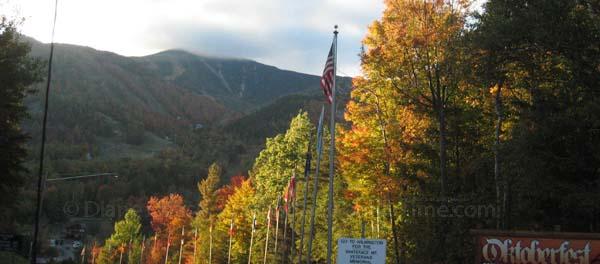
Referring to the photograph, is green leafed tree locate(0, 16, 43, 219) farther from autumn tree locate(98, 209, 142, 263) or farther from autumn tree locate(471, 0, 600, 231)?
autumn tree locate(98, 209, 142, 263)

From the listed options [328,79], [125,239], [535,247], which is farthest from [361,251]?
[125,239]

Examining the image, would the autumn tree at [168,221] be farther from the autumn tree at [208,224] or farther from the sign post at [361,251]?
the sign post at [361,251]

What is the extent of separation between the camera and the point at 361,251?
60.5 ft

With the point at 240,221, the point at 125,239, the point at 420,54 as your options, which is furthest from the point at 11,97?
the point at 125,239

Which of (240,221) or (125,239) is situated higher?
(240,221)

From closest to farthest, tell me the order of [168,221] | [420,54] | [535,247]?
[535,247], [420,54], [168,221]

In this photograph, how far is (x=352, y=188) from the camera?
3238 centimetres

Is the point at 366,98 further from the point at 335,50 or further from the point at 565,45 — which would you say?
the point at 565,45

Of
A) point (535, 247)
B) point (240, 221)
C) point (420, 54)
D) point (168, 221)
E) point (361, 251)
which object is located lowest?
point (168, 221)

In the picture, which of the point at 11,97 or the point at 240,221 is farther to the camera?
the point at 240,221

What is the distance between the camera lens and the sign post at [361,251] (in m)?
18.4

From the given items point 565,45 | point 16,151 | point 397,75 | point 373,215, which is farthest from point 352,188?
point 16,151

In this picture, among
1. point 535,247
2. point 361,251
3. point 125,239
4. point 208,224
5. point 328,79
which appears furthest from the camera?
point 125,239

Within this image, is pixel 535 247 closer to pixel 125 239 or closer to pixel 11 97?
pixel 11 97
